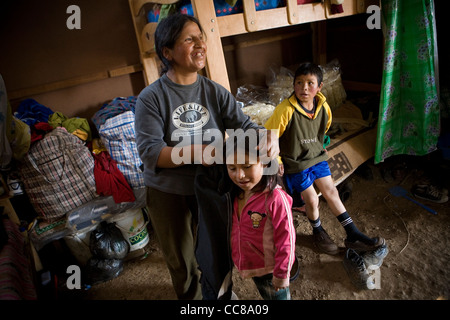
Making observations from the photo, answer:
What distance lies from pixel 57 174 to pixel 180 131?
152 cm

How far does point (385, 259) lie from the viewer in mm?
2027

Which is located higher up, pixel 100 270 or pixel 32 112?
pixel 32 112

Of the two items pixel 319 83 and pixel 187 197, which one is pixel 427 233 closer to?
pixel 319 83

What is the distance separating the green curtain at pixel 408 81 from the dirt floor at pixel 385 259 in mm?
370

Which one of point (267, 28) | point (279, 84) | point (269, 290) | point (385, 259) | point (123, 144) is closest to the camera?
point (269, 290)

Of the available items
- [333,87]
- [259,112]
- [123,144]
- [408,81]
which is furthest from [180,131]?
[333,87]

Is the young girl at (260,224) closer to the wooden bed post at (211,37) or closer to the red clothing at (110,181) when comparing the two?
the wooden bed post at (211,37)

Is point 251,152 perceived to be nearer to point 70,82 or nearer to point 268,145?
point 268,145

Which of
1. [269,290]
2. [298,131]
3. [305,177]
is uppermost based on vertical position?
[298,131]

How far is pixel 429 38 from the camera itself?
7.43 feet

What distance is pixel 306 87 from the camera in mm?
1959

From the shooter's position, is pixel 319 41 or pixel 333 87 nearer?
pixel 333 87

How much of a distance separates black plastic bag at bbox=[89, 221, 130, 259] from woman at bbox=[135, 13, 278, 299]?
39.7 inches

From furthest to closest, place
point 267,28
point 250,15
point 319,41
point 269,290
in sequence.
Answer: point 319,41 < point 267,28 < point 250,15 < point 269,290
